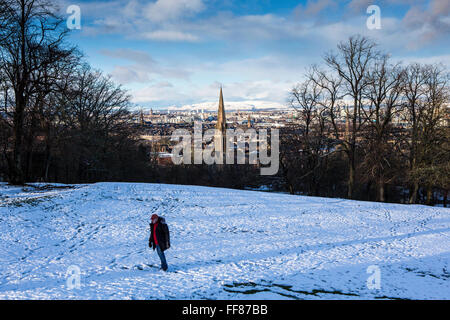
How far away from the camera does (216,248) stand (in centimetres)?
1069

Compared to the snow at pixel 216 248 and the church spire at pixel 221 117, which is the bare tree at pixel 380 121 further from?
the church spire at pixel 221 117

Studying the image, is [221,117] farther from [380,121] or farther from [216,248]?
[216,248]

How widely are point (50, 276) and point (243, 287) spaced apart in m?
4.97

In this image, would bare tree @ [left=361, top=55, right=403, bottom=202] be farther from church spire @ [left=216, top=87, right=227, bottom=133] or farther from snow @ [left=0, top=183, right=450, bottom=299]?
church spire @ [left=216, top=87, right=227, bottom=133]

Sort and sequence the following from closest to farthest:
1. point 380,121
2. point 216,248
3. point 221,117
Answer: point 216,248
point 380,121
point 221,117

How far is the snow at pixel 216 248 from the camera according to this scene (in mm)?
7535

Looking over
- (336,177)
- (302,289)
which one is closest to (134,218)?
(302,289)

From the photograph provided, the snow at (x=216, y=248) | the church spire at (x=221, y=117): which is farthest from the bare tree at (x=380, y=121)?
the church spire at (x=221, y=117)

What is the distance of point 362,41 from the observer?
22125 millimetres

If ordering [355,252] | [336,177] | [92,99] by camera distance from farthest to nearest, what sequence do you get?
[336,177] < [92,99] < [355,252]

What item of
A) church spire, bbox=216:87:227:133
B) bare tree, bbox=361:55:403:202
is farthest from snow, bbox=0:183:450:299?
church spire, bbox=216:87:227:133

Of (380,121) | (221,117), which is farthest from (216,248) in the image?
(221,117)

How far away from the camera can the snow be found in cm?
754
